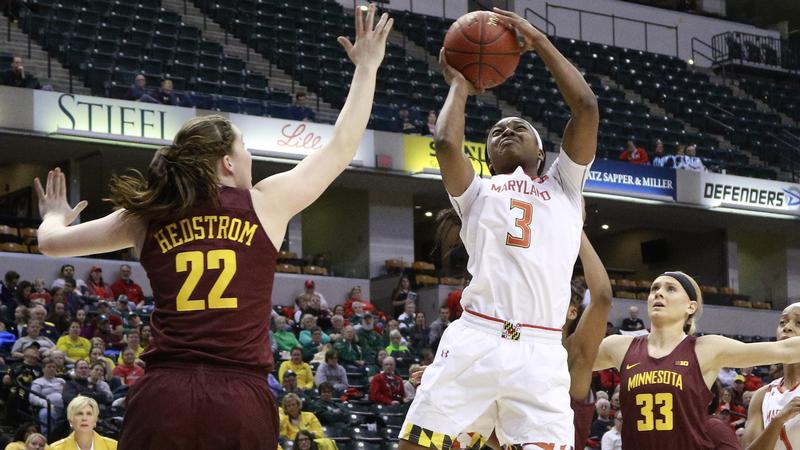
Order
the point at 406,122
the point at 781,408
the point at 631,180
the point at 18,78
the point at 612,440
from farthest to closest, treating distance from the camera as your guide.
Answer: the point at 631,180
the point at 406,122
the point at 18,78
the point at 612,440
the point at 781,408

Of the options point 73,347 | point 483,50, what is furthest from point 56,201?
point 73,347

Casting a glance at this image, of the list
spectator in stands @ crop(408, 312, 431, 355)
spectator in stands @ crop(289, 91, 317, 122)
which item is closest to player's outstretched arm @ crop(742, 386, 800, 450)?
spectator in stands @ crop(408, 312, 431, 355)

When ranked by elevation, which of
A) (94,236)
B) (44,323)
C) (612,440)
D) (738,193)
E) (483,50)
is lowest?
(612,440)

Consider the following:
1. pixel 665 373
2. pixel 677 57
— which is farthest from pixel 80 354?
pixel 677 57

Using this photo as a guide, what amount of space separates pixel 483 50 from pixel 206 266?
1.78m

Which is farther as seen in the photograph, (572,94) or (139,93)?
(139,93)

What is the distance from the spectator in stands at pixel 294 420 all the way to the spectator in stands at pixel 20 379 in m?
2.46

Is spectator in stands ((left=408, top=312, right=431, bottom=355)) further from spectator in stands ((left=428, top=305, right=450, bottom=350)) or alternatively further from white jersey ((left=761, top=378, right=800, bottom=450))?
white jersey ((left=761, top=378, right=800, bottom=450))

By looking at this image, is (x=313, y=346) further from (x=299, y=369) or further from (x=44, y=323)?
(x=44, y=323)

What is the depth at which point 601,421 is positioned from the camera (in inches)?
561

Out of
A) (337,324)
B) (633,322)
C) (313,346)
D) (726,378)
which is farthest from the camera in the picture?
(633,322)

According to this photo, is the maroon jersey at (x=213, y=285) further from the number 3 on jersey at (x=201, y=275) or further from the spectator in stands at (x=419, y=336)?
the spectator in stands at (x=419, y=336)

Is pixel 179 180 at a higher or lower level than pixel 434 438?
higher

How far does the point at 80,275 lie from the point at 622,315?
34.4ft
